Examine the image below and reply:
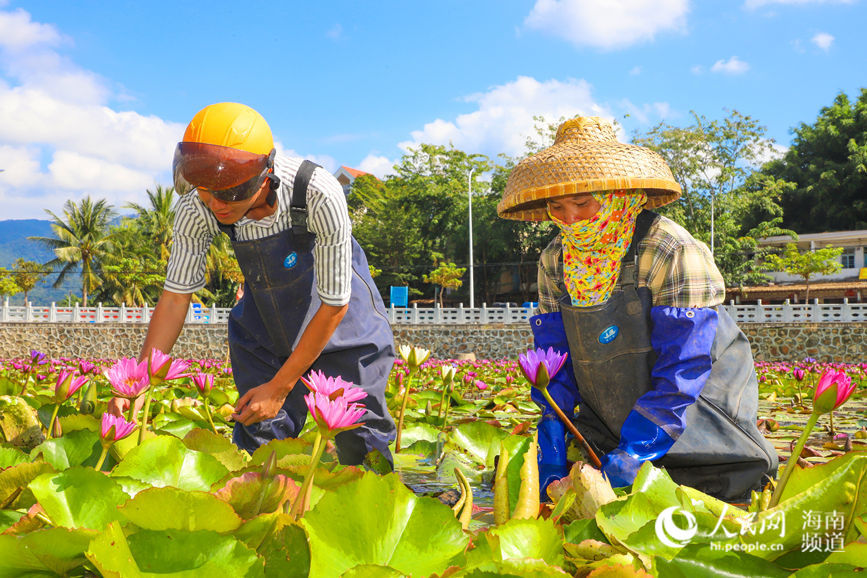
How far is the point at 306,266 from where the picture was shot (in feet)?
6.49

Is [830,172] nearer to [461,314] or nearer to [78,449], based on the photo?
[461,314]

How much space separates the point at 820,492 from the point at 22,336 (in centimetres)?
2340

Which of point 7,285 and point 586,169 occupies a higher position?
point 7,285

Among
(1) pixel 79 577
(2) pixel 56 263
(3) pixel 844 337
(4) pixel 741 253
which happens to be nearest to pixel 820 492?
(1) pixel 79 577

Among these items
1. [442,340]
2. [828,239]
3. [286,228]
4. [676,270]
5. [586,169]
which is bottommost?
[442,340]

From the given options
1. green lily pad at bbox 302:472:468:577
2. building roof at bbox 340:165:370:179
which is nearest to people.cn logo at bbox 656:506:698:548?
green lily pad at bbox 302:472:468:577

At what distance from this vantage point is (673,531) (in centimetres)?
66

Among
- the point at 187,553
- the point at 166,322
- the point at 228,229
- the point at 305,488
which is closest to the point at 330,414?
the point at 305,488

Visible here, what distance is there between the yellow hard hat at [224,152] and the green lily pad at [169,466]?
0.85 m

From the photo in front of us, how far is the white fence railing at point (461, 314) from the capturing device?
15.0m

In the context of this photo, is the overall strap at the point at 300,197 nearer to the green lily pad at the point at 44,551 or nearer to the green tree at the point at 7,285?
the green lily pad at the point at 44,551

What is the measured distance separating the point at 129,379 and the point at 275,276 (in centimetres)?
92

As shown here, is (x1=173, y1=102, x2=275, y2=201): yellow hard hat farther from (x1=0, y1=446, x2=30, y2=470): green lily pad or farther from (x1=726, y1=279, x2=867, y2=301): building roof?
(x1=726, y1=279, x2=867, y2=301): building roof

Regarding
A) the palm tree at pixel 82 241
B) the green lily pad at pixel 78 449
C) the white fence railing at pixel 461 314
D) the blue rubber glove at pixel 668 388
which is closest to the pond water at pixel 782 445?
the blue rubber glove at pixel 668 388
